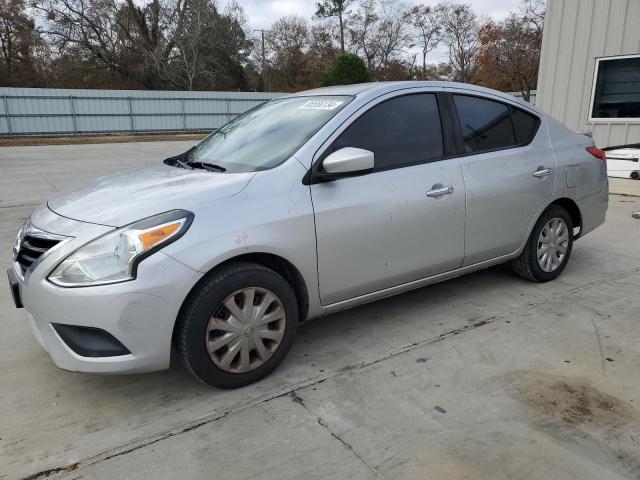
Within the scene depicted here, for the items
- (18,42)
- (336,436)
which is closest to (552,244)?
(336,436)

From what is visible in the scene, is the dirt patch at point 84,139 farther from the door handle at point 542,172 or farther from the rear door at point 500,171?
the door handle at point 542,172

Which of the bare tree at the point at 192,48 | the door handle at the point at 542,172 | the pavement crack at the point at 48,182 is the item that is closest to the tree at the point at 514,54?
the bare tree at the point at 192,48

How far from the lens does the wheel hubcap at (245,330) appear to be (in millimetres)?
2703

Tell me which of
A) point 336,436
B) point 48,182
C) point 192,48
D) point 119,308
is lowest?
point 336,436

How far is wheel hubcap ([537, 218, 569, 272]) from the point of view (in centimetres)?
436

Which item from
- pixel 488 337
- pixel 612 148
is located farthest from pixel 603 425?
pixel 612 148

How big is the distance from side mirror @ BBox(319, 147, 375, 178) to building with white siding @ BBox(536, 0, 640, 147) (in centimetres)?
879

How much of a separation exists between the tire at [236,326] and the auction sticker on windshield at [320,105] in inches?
47.6

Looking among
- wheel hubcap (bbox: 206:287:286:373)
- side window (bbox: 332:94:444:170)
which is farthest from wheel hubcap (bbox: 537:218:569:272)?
wheel hubcap (bbox: 206:287:286:373)

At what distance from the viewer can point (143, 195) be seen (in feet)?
9.22

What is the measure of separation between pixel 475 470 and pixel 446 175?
6.44 feet

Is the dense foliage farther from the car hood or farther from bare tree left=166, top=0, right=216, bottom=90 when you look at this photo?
the car hood

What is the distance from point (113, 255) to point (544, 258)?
348 cm

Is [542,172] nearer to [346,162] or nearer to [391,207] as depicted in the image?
[391,207]
